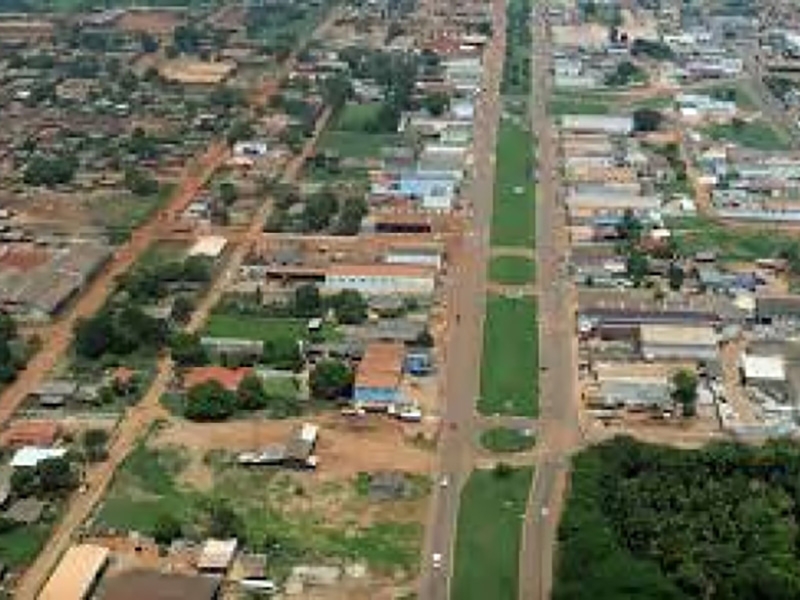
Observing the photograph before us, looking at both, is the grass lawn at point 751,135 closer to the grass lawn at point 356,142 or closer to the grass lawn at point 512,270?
the grass lawn at point 356,142

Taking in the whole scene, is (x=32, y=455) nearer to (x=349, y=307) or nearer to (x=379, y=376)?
(x=379, y=376)

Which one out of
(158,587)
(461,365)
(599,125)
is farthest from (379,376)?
(599,125)

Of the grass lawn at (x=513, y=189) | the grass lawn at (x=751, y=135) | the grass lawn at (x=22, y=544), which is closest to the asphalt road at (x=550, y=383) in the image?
the grass lawn at (x=513, y=189)

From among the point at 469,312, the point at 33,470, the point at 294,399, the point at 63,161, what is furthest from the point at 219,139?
the point at 33,470

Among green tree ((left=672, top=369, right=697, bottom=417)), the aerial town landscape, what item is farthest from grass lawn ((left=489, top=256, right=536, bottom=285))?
green tree ((left=672, top=369, right=697, bottom=417))

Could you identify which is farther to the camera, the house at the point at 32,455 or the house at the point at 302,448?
the house at the point at 302,448

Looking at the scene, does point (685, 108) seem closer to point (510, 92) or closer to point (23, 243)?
point (510, 92)
